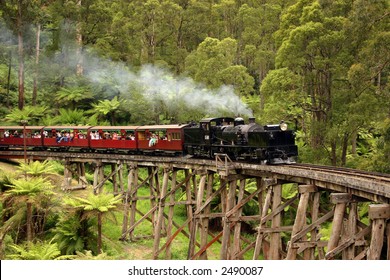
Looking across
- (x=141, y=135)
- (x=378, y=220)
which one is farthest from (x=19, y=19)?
(x=378, y=220)

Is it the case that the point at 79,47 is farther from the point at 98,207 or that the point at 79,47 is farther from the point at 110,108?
the point at 98,207

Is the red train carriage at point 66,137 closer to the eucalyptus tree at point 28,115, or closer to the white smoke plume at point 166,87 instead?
the white smoke plume at point 166,87

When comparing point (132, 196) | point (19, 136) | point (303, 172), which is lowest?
point (132, 196)

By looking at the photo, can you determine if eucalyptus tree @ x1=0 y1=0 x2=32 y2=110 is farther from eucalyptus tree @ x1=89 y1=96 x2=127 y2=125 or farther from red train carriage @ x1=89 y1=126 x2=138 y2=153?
red train carriage @ x1=89 y1=126 x2=138 y2=153

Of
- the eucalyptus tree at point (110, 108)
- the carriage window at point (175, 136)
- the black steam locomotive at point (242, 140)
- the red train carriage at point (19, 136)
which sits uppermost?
the black steam locomotive at point (242, 140)

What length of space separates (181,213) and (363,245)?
1708cm

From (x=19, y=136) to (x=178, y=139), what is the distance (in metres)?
12.7

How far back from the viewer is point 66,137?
3123 centimetres

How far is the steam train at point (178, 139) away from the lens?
20547 mm

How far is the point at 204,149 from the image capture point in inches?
946

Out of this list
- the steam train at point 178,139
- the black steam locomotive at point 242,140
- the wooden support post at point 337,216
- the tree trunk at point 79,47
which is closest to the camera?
the wooden support post at point 337,216

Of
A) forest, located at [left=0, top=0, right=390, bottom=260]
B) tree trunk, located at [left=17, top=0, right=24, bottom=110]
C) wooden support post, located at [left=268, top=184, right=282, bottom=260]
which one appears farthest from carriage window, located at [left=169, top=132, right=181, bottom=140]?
tree trunk, located at [left=17, top=0, right=24, bottom=110]

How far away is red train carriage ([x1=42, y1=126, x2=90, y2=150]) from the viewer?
101 feet

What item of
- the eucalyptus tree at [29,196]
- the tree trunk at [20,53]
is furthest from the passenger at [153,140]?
the tree trunk at [20,53]
